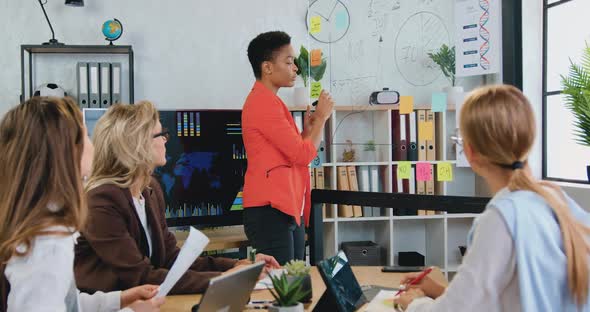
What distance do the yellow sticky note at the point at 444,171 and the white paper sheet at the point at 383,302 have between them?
117 cm

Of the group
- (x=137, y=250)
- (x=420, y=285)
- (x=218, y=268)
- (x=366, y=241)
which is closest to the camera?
(x=420, y=285)

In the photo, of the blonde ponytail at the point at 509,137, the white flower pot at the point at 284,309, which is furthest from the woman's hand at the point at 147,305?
the blonde ponytail at the point at 509,137

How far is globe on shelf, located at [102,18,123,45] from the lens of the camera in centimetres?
416

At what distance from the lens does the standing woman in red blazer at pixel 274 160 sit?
278cm

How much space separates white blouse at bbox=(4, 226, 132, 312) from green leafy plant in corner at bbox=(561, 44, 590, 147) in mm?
2633

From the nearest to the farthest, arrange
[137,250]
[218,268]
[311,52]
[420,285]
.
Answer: [420,285] → [137,250] → [218,268] → [311,52]

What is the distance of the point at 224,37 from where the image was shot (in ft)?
14.8

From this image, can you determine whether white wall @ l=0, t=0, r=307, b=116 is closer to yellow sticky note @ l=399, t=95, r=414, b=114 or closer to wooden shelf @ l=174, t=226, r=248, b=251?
wooden shelf @ l=174, t=226, r=248, b=251

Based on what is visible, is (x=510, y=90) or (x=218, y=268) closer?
(x=510, y=90)

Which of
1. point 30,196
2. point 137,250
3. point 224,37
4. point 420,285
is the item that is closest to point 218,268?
point 137,250

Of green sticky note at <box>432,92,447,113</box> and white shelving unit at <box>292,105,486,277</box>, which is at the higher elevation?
green sticky note at <box>432,92,447,113</box>

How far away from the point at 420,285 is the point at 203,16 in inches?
130

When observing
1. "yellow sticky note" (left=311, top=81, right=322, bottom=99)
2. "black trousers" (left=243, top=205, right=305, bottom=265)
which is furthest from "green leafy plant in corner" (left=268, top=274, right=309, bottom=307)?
"yellow sticky note" (left=311, top=81, right=322, bottom=99)

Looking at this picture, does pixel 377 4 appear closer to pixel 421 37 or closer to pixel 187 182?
pixel 421 37
